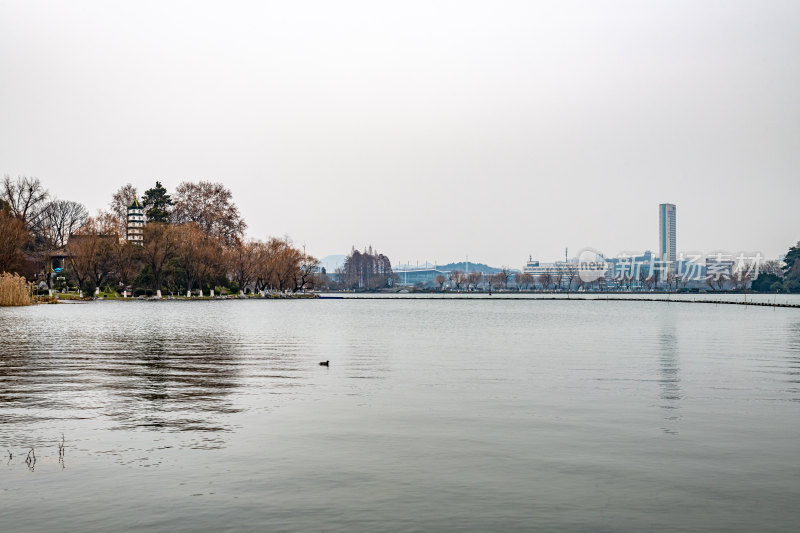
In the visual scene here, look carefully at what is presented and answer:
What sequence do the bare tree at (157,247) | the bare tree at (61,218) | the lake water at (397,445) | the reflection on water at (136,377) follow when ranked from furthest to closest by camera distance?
the bare tree at (61,218) → the bare tree at (157,247) → the reflection on water at (136,377) → the lake water at (397,445)

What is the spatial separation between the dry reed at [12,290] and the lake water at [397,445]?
60.5 metres

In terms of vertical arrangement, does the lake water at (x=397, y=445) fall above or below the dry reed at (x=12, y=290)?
below

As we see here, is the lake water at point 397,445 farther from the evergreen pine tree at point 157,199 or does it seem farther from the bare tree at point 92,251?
the evergreen pine tree at point 157,199

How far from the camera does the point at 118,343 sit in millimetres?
44719

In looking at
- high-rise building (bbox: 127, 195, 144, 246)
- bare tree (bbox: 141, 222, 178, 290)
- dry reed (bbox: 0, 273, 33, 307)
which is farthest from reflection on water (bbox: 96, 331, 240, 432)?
high-rise building (bbox: 127, 195, 144, 246)

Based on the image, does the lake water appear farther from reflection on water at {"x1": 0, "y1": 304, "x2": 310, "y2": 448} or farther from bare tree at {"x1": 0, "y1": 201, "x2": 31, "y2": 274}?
bare tree at {"x1": 0, "y1": 201, "x2": 31, "y2": 274}

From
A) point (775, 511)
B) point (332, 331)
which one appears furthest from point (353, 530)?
point (332, 331)

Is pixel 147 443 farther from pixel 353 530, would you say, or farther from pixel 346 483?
pixel 353 530

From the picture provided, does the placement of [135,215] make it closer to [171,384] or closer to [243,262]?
[243,262]

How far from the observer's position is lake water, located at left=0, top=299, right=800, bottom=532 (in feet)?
39.4

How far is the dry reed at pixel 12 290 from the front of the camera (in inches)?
3556

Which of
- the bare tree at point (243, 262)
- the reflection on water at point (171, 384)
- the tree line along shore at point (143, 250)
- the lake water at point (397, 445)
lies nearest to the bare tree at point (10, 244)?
the tree line along shore at point (143, 250)

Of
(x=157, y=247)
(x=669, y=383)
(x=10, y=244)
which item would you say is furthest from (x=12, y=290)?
(x=669, y=383)

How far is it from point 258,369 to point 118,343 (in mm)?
16173
